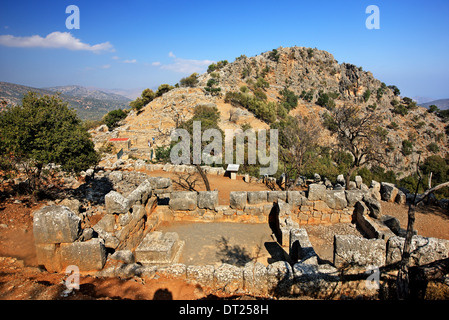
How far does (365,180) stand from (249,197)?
1332cm

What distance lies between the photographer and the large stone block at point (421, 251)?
16.9 ft

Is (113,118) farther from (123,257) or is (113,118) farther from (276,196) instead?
(123,257)

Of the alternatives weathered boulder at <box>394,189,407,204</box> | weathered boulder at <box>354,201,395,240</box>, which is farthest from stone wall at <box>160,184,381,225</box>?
weathered boulder at <box>394,189,407,204</box>

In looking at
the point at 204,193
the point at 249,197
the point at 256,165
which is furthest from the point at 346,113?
the point at 204,193

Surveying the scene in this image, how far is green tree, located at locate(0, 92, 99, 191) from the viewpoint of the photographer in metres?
9.77

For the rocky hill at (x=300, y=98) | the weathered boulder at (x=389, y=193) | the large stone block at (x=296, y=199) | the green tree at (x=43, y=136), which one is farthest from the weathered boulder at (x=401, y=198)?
the rocky hill at (x=300, y=98)

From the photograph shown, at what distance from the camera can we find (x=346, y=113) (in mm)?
16422

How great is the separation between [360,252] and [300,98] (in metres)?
63.9

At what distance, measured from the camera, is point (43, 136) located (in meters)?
10.2

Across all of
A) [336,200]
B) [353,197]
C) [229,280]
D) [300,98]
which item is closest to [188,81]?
[300,98]

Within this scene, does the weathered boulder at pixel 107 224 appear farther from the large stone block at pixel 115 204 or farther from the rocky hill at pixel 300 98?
the rocky hill at pixel 300 98

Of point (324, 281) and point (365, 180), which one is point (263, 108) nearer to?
point (365, 180)

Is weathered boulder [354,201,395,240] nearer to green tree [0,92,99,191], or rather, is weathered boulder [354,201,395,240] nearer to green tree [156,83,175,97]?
green tree [0,92,99,191]

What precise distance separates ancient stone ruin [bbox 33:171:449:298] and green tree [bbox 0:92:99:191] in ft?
6.91
